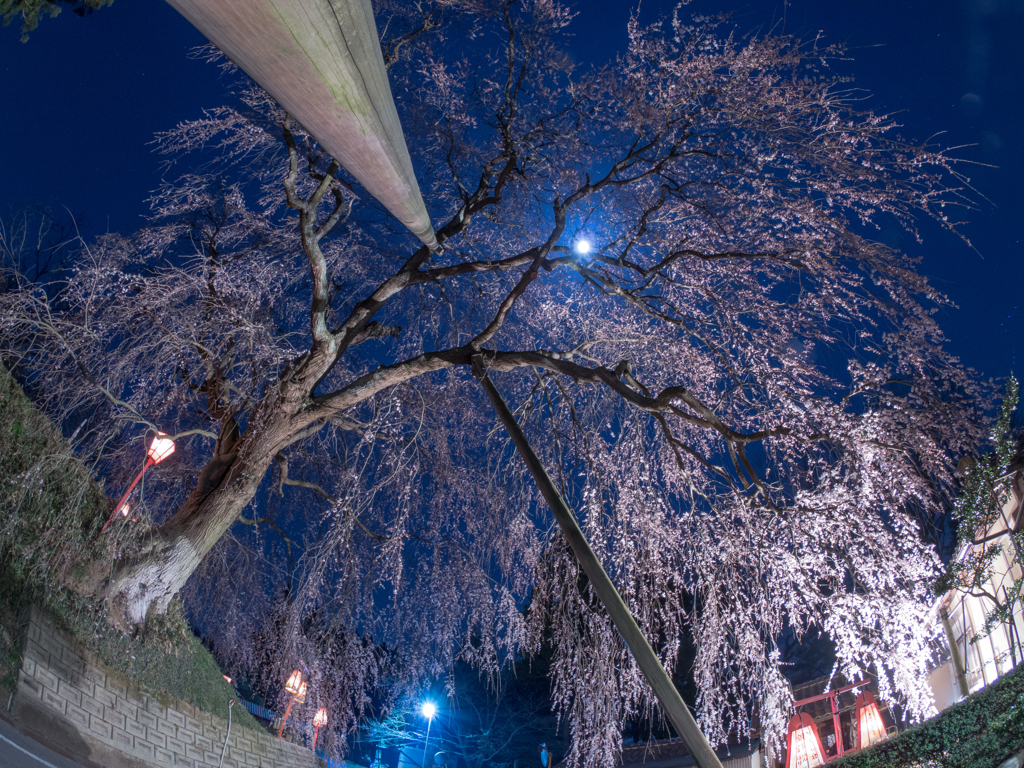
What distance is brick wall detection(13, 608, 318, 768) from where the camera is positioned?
3914 mm

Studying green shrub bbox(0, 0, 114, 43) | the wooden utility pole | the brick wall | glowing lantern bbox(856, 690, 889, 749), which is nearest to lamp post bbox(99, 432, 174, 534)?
the brick wall

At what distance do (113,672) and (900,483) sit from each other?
6679mm

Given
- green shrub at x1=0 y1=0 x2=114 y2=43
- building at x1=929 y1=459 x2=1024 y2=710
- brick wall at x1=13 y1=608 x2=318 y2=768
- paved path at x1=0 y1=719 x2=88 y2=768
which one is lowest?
paved path at x1=0 y1=719 x2=88 y2=768

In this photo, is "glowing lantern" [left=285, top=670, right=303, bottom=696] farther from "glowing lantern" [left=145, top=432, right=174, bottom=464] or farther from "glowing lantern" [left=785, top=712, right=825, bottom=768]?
"glowing lantern" [left=785, top=712, right=825, bottom=768]

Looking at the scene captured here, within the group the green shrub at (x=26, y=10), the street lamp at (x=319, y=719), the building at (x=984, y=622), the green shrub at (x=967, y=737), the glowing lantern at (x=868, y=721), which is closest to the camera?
the green shrub at (x=26, y=10)

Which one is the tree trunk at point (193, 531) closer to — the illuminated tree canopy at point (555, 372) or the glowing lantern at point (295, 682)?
the illuminated tree canopy at point (555, 372)

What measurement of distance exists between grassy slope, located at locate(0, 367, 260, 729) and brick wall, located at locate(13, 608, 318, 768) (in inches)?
4.1

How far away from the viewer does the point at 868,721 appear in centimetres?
1322

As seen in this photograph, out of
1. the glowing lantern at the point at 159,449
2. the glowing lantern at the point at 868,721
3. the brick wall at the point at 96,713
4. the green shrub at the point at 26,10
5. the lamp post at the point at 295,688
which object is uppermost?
the green shrub at the point at 26,10

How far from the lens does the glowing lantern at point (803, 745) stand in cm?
1288

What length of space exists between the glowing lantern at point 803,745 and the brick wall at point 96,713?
13315mm

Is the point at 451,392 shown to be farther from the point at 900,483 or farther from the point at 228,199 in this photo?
the point at 900,483

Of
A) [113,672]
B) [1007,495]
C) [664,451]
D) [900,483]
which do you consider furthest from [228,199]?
[1007,495]

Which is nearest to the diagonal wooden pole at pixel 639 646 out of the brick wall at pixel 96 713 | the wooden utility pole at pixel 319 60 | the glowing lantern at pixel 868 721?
the wooden utility pole at pixel 319 60
